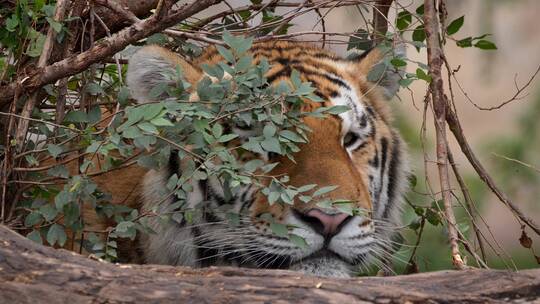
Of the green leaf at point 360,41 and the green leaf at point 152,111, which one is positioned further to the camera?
the green leaf at point 360,41

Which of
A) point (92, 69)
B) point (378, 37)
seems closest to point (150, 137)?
point (92, 69)

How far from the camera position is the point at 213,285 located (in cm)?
227

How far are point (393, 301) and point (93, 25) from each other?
4.12 feet

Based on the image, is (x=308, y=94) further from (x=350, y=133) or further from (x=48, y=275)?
(x=48, y=275)

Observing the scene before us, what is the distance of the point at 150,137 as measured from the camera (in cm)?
271

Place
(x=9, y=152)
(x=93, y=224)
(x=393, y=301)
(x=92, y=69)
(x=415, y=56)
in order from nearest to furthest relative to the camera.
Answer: (x=393, y=301) → (x=9, y=152) → (x=92, y=69) → (x=93, y=224) → (x=415, y=56)

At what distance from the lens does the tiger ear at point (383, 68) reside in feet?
10.7

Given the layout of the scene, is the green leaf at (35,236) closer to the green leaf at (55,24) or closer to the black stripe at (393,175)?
the green leaf at (55,24)

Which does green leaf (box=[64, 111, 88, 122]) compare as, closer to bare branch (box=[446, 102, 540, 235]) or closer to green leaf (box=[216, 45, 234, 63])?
green leaf (box=[216, 45, 234, 63])

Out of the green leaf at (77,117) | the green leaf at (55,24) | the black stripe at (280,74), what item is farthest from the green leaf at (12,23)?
the black stripe at (280,74)

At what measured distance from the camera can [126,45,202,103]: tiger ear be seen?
3.15 m

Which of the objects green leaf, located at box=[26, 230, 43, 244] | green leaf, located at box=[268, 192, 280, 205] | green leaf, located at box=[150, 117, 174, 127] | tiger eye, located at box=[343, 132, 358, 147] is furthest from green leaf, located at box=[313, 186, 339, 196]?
green leaf, located at box=[26, 230, 43, 244]

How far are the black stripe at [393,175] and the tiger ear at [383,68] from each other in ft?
0.52

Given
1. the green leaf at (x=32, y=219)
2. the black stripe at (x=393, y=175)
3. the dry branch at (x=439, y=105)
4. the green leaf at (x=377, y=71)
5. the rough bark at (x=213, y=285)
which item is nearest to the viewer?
the rough bark at (x=213, y=285)
